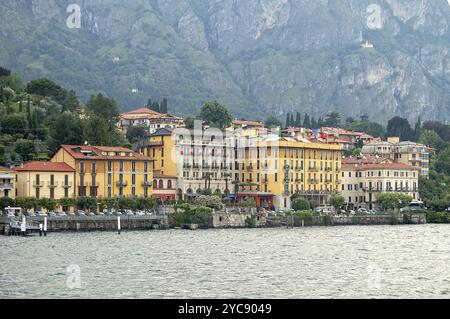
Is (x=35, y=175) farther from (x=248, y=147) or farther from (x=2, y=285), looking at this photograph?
(x=2, y=285)

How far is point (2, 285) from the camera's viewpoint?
2689 inches

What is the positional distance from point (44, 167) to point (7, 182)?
16.9 feet

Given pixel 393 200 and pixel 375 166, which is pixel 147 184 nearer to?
pixel 393 200

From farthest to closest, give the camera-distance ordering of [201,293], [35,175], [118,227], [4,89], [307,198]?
1. [4,89]
2. [307,198]
3. [35,175]
4. [118,227]
5. [201,293]

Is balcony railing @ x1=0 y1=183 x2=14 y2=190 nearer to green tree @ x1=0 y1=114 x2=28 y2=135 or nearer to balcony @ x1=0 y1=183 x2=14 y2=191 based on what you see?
balcony @ x1=0 y1=183 x2=14 y2=191

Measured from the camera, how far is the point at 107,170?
142250mm

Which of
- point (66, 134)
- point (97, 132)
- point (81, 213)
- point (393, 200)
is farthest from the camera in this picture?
point (393, 200)

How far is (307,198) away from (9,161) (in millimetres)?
47823

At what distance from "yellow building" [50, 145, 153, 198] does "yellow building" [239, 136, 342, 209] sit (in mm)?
20746

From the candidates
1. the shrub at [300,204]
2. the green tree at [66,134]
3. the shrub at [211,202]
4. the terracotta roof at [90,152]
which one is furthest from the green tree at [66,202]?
the shrub at [300,204]

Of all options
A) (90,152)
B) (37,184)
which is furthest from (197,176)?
(37,184)

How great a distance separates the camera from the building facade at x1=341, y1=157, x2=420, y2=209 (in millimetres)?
178250
